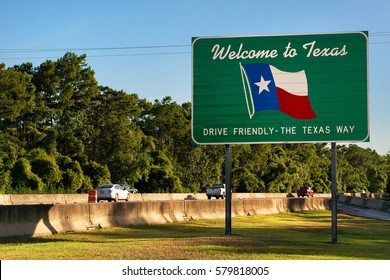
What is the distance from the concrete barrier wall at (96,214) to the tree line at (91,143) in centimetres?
3115

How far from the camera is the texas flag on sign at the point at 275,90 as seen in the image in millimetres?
21656

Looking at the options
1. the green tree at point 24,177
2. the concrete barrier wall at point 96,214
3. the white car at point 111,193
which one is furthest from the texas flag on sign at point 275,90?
the green tree at point 24,177

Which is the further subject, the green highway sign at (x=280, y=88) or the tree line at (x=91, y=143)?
the tree line at (x=91, y=143)

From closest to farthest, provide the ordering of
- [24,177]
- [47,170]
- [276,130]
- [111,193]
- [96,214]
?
[276,130]
[96,214]
[111,193]
[24,177]
[47,170]

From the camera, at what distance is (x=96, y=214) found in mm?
23141

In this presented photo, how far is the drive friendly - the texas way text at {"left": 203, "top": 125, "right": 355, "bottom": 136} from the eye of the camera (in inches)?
842

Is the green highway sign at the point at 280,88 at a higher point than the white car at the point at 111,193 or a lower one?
higher

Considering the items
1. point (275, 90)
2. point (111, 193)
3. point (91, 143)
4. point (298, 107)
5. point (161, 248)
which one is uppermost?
point (91, 143)

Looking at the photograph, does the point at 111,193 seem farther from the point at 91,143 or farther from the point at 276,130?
the point at 91,143

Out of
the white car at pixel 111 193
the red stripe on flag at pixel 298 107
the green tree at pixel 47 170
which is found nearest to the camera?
the red stripe on flag at pixel 298 107

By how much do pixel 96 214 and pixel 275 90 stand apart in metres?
7.41

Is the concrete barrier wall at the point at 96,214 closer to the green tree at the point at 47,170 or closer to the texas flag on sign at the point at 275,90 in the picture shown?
the texas flag on sign at the point at 275,90

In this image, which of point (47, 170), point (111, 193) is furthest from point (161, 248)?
point (47, 170)
